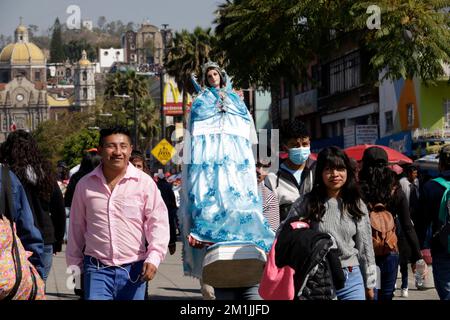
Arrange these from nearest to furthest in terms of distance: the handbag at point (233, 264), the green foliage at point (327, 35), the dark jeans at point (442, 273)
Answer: the dark jeans at point (442, 273) → the handbag at point (233, 264) → the green foliage at point (327, 35)

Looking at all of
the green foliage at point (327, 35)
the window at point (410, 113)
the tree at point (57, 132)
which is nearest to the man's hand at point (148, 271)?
the green foliage at point (327, 35)

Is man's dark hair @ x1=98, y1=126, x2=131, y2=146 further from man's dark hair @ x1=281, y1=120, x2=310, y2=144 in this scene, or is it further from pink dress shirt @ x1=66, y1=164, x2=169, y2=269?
man's dark hair @ x1=281, y1=120, x2=310, y2=144

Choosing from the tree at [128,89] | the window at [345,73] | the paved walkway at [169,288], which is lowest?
the paved walkway at [169,288]

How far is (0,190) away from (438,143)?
28.1 m

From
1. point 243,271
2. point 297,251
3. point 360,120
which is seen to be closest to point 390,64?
point 243,271

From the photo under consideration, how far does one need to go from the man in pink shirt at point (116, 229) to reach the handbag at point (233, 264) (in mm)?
1741

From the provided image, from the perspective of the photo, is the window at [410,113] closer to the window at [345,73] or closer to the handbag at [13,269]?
the window at [345,73]

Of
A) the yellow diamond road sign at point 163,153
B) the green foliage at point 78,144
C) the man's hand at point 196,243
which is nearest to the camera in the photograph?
the man's hand at point 196,243

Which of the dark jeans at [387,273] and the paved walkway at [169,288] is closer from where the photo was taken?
the dark jeans at [387,273]

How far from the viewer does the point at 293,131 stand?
9.46 metres

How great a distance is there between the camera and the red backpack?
8828 millimetres

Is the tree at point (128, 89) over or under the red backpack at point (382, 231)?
over

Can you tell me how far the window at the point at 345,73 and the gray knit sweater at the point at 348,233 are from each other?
1517 inches

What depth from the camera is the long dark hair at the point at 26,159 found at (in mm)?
9578
